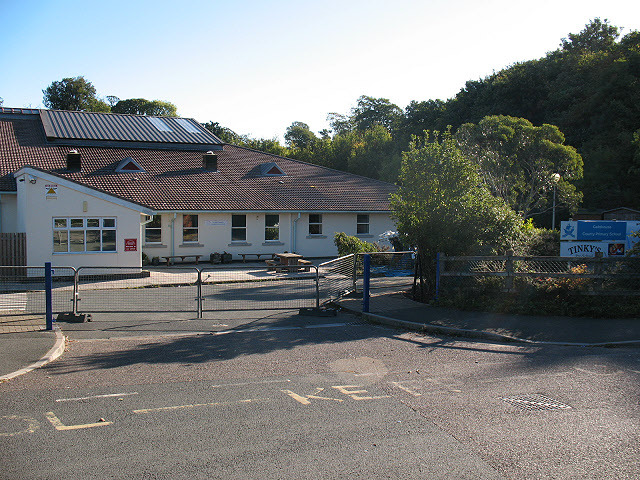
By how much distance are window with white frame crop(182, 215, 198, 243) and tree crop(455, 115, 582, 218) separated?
55.2 feet

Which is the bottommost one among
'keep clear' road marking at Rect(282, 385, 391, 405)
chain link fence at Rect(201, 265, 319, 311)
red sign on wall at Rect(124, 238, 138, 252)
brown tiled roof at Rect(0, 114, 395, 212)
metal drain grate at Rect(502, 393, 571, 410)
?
metal drain grate at Rect(502, 393, 571, 410)

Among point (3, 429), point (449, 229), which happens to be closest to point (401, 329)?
point (449, 229)

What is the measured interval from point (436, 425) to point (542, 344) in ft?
18.5

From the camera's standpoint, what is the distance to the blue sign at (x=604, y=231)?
18484 millimetres

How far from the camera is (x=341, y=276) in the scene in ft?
50.4

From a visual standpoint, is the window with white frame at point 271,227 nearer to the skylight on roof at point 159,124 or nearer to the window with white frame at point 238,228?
the window with white frame at point 238,228

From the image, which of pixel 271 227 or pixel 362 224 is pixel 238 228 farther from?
pixel 362 224

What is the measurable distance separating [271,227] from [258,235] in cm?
87

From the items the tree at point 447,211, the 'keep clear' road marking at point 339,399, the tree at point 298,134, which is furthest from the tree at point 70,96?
the 'keep clear' road marking at point 339,399

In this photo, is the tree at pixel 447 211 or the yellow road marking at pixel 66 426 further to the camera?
the tree at pixel 447 211

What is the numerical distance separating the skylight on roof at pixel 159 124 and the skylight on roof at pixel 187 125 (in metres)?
1.28

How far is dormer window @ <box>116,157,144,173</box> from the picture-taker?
28986mm

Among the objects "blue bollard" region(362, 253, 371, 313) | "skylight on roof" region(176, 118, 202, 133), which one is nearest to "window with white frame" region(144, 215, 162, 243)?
"skylight on roof" region(176, 118, 202, 133)

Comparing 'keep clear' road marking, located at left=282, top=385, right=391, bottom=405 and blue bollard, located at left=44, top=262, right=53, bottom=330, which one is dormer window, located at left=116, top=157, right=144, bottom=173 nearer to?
blue bollard, located at left=44, top=262, right=53, bottom=330
